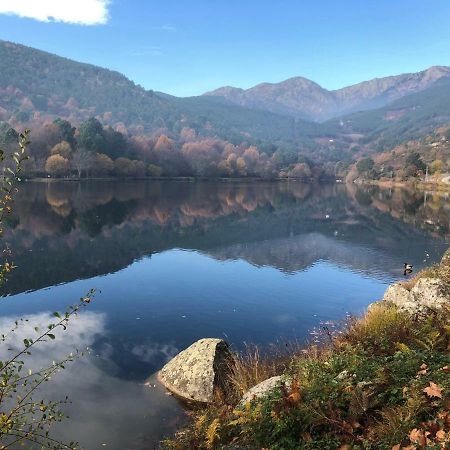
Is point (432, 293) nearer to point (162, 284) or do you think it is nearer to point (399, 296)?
point (399, 296)

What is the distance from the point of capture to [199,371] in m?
18.8

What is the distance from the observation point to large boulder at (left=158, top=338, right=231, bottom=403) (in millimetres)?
18312

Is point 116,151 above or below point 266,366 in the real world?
above

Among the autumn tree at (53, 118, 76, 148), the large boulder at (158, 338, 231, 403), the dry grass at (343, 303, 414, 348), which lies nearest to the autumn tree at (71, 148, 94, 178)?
the autumn tree at (53, 118, 76, 148)

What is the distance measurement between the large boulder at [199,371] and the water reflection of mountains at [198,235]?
1926 cm

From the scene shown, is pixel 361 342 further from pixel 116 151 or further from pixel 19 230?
pixel 116 151

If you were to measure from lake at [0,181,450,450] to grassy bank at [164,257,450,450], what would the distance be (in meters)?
5.01

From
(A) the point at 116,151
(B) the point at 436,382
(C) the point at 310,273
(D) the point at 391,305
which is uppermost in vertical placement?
(A) the point at 116,151

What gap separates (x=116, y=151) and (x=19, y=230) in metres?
145

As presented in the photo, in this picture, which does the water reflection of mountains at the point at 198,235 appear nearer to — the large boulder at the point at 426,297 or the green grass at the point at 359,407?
the large boulder at the point at 426,297

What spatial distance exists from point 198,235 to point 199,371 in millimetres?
45302

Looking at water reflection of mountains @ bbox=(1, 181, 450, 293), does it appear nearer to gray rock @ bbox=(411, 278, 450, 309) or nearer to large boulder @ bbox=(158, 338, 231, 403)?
large boulder @ bbox=(158, 338, 231, 403)

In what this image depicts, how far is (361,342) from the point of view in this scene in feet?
51.4

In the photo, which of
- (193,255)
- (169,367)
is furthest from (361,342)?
(193,255)
